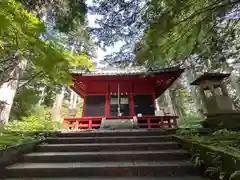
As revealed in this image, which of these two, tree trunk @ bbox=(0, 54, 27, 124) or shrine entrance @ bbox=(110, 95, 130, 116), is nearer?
tree trunk @ bbox=(0, 54, 27, 124)

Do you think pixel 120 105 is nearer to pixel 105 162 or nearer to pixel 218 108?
pixel 218 108

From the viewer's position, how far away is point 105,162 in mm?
3189

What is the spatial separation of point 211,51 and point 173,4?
225 cm

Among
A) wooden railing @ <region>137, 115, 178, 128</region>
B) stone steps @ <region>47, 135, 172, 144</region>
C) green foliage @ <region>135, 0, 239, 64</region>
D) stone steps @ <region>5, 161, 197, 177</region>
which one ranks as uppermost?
green foliage @ <region>135, 0, 239, 64</region>

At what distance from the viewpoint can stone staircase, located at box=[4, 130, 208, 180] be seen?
2.76 metres

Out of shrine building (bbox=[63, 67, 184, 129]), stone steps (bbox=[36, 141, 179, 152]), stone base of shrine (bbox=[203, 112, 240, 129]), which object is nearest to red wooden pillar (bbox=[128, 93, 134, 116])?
shrine building (bbox=[63, 67, 184, 129])

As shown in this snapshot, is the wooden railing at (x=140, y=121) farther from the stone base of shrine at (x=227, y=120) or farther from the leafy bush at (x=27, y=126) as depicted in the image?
the stone base of shrine at (x=227, y=120)

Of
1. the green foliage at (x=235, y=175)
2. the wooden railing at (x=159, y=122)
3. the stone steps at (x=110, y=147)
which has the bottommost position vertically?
the green foliage at (x=235, y=175)

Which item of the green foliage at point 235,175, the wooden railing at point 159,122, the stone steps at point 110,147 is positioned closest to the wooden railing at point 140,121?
the wooden railing at point 159,122

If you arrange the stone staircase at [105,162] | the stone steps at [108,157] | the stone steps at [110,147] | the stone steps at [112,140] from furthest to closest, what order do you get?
the stone steps at [112,140] < the stone steps at [110,147] < the stone steps at [108,157] < the stone staircase at [105,162]

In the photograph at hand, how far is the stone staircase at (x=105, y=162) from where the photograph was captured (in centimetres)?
276

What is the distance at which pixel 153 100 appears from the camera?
1023cm

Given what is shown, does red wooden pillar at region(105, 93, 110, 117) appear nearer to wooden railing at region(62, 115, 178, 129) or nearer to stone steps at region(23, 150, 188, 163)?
wooden railing at region(62, 115, 178, 129)

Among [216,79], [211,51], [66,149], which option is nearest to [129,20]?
[211,51]
